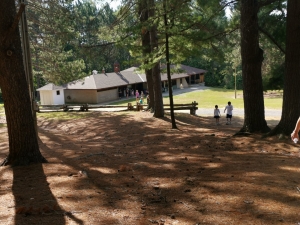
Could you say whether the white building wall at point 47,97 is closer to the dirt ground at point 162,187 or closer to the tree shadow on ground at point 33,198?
the dirt ground at point 162,187

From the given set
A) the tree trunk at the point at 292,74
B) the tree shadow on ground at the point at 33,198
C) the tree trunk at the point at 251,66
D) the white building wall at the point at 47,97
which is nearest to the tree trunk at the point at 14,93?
the tree shadow on ground at the point at 33,198

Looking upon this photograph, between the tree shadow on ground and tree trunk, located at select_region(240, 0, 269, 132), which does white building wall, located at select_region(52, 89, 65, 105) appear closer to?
tree trunk, located at select_region(240, 0, 269, 132)

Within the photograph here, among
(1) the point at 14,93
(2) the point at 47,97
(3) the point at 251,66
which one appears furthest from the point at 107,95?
(1) the point at 14,93

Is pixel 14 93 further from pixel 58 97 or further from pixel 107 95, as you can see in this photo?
pixel 58 97

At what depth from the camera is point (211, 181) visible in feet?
19.9

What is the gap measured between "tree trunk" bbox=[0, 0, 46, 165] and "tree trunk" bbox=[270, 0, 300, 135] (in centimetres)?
787

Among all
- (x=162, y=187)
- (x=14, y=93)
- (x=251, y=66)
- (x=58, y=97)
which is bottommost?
(x=162, y=187)

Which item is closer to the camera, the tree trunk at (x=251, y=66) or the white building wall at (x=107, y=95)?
the tree trunk at (x=251, y=66)

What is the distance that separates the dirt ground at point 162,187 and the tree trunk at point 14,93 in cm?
52

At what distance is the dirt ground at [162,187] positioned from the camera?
182 inches

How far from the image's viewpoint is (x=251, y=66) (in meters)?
11.3

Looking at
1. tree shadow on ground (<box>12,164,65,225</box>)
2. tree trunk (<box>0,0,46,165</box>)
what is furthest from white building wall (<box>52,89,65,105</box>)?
tree shadow on ground (<box>12,164,65,225</box>)

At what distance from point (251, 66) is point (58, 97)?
37.5 meters

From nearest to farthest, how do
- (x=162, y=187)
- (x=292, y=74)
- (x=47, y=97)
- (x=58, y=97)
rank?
(x=162, y=187) → (x=292, y=74) → (x=47, y=97) → (x=58, y=97)
